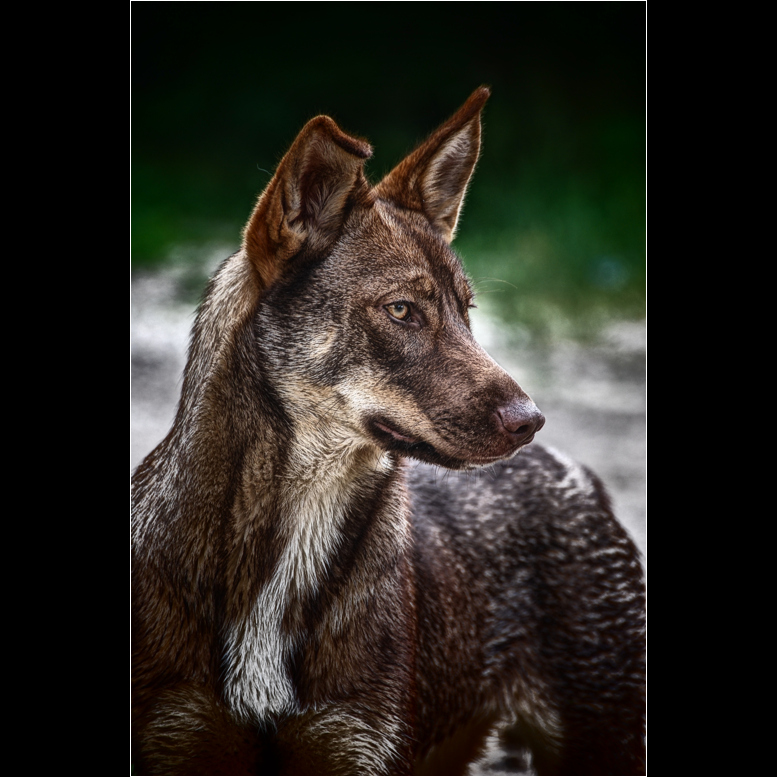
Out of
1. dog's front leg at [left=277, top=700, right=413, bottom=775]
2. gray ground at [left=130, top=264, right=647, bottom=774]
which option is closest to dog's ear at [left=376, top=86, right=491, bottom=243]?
gray ground at [left=130, top=264, right=647, bottom=774]

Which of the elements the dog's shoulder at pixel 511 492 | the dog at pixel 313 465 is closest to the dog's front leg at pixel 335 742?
the dog at pixel 313 465

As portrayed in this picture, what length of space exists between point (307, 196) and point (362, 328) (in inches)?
18.9

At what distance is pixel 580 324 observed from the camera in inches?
145

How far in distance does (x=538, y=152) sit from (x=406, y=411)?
5.36ft

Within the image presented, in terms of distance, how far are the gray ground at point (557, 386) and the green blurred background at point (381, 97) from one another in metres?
0.17

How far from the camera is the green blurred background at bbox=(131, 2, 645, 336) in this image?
3.20 metres

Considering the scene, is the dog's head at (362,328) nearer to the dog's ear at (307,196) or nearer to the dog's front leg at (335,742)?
the dog's ear at (307,196)

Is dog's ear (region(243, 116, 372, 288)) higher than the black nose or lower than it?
higher

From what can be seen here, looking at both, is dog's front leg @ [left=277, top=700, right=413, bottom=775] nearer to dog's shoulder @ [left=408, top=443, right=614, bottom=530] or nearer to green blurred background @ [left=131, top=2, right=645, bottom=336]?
dog's shoulder @ [left=408, top=443, right=614, bottom=530]

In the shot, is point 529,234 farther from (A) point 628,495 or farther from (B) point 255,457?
(B) point 255,457

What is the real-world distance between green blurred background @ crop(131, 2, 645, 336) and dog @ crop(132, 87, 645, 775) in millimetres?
→ 551

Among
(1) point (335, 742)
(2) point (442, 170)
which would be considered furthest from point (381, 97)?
(1) point (335, 742)

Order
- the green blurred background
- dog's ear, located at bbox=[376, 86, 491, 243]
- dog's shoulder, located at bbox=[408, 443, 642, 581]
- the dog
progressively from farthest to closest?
dog's shoulder, located at bbox=[408, 443, 642, 581], the green blurred background, dog's ear, located at bbox=[376, 86, 491, 243], the dog

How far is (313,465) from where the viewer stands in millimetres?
2676
